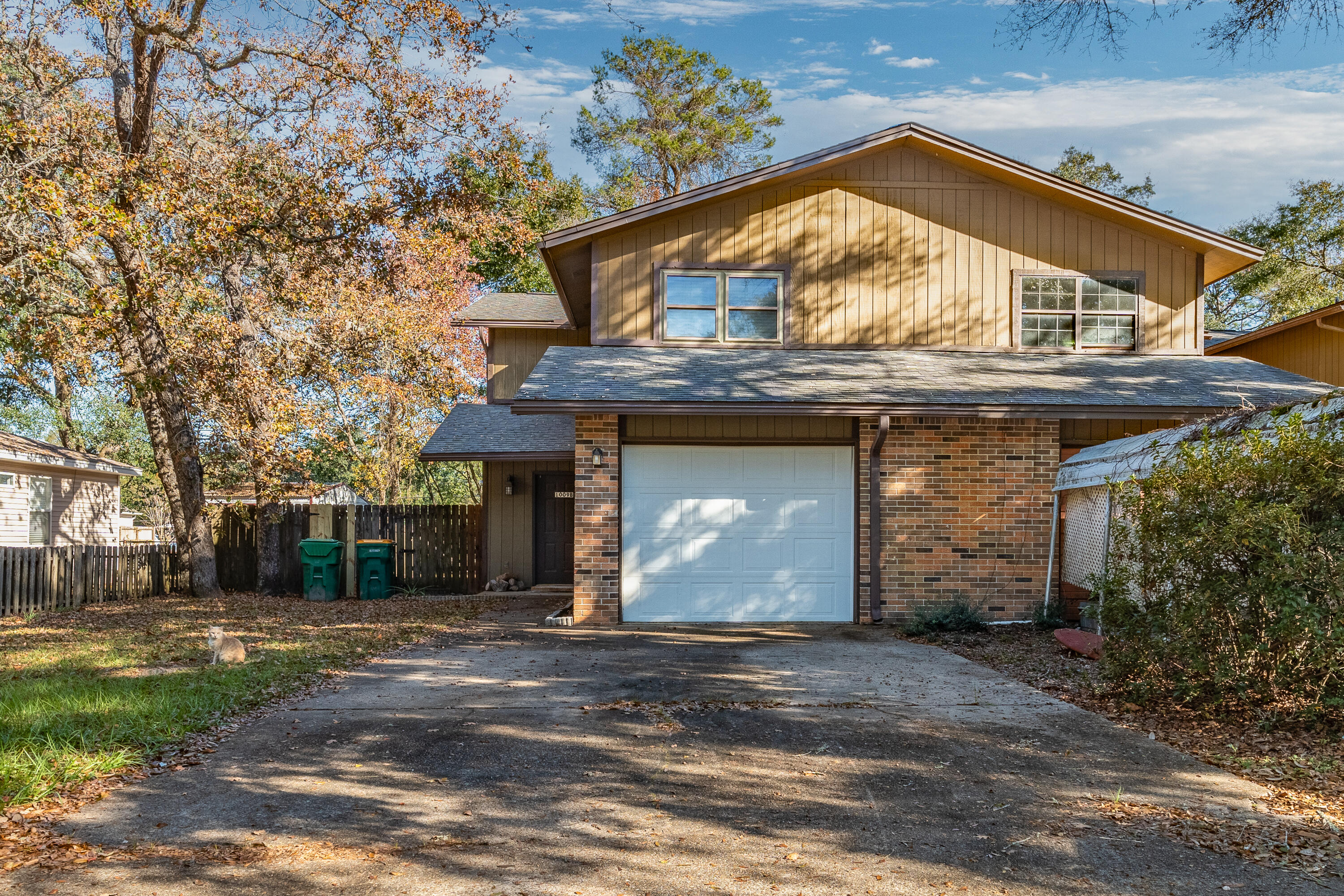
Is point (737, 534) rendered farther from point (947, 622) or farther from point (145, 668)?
point (145, 668)

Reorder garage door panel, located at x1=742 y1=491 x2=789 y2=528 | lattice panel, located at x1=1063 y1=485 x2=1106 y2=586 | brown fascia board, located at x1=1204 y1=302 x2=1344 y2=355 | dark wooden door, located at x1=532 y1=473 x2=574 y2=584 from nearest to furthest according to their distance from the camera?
lattice panel, located at x1=1063 y1=485 x2=1106 y2=586 < garage door panel, located at x1=742 y1=491 x2=789 y2=528 < brown fascia board, located at x1=1204 y1=302 x2=1344 y2=355 < dark wooden door, located at x1=532 y1=473 x2=574 y2=584

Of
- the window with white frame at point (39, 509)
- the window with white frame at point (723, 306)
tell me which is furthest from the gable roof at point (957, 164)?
the window with white frame at point (39, 509)

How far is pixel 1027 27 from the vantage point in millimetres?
7410

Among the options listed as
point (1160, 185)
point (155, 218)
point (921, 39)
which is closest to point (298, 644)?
point (155, 218)

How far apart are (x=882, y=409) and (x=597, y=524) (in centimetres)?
349

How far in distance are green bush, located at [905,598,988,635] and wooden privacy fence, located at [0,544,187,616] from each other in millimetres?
12019

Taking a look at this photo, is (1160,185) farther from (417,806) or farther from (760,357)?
(417,806)

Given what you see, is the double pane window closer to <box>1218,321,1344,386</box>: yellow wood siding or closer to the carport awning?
<box>1218,321,1344,386</box>: yellow wood siding

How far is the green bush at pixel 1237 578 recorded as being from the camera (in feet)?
17.0

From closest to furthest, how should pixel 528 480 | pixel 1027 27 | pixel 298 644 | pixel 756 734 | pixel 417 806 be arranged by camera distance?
pixel 417 806 → pixel 756 734 → pixel 1027 27 → pixel 298 644 → pixel 528 480

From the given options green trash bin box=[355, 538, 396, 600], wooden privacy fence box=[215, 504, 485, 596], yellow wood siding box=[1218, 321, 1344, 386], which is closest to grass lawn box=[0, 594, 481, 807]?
green trash bin box=[355, 538, 396, 600]

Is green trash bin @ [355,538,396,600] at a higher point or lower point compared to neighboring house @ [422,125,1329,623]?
lower

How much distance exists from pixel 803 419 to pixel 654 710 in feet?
17.9

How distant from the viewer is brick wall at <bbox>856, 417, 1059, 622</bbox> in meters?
10.8
